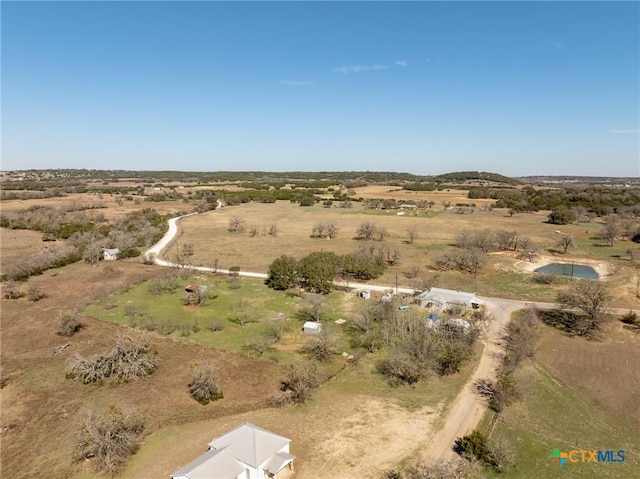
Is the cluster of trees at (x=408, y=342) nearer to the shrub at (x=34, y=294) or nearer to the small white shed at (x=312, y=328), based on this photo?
the small white shed at (x=312, y=328)

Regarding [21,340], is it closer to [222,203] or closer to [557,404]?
[557,404]

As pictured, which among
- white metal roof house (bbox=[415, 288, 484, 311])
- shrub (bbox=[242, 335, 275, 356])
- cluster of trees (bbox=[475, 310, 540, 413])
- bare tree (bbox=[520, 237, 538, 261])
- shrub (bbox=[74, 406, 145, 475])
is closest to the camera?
shrub (bbox=[74, 406, 145, 475])

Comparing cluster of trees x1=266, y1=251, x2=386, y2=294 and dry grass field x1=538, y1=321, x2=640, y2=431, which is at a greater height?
cluster of trees x1=266, y1=251, x2=386, y2=294

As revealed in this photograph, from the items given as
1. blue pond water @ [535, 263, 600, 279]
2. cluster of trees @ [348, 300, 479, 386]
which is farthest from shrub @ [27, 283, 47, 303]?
blue pond water @ [535, 263, 600, 279]

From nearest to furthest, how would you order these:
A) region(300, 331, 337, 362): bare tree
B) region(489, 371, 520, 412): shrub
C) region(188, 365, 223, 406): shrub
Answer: region(489, 371, 520, 412): shrub → region(188, 365, 223, 406): shrub → region(300, 331, 337, 362): bare tree

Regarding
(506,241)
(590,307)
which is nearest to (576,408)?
(590,307)

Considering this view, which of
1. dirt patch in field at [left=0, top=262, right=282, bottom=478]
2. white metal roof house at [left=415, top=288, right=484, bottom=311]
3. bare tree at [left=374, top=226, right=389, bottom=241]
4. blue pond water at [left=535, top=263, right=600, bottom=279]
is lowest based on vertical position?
dirt patch in field at [left=0, top=262, right=282, bottom=478]

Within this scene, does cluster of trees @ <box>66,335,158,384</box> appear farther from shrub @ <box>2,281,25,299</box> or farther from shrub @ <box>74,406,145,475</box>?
shrub @ <box>2,281,25,299</box>
